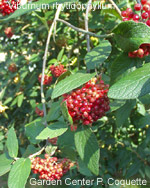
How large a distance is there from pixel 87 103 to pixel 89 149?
0.45ft

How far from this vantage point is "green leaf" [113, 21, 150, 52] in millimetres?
558

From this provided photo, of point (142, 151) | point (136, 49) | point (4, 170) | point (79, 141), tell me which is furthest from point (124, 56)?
point (142, 151)

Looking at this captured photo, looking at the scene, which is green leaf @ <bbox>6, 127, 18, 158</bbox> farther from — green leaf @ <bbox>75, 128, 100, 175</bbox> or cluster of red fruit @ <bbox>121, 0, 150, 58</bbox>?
cluster of red fruit @ <bbox>121, 0, 150, 58</bbox>

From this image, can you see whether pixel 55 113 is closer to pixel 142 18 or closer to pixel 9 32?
pixel 142 18

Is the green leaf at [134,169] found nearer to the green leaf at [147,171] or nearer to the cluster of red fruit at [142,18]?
the green leaf at [147,171]

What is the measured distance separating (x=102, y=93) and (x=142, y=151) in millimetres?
1103

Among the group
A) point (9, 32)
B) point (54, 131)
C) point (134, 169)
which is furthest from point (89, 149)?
point (9, 32)

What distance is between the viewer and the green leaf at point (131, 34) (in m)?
0.56

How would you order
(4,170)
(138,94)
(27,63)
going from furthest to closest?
(27,63) < (4,170) < (138,94)

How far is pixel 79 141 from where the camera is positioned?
0.79 metres

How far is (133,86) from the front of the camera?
55cm

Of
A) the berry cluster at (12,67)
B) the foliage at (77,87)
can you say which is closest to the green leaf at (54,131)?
the foliage at (77,87)

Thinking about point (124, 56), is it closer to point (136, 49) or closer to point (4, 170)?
point (136, 49)

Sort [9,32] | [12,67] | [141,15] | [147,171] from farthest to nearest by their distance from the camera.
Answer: [9,32] < [12,67] < [147,171] < [141,15]
